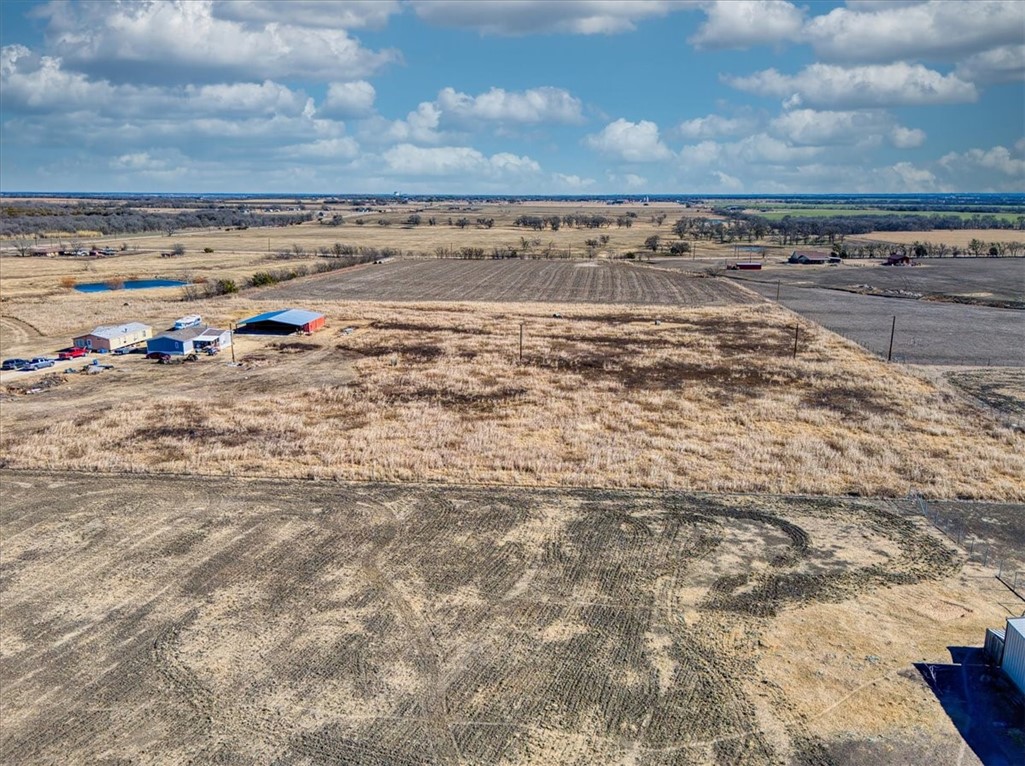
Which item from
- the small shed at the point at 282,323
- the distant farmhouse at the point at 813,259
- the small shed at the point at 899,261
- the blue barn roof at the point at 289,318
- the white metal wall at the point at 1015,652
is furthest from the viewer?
the distant farmhouse at the point at 813,259

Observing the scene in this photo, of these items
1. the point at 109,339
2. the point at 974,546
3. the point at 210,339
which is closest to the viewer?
the point at 974,546

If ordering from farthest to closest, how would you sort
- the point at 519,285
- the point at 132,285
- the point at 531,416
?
the point at 132,285 → the point at 519,285 → the point at 531,416

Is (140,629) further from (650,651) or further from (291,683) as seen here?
(650,651)

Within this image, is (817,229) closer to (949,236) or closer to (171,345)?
(949,236)

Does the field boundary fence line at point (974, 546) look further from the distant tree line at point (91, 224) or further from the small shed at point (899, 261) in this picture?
the distant tree line at point (91, 224)

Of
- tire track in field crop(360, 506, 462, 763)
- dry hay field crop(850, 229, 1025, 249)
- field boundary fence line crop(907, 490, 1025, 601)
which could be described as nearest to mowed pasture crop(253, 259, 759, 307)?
field boundary fence line crop(907, 490, 1025, 601)

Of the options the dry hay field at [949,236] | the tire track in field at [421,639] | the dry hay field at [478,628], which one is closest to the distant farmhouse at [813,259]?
the dry hay field at [949,236]

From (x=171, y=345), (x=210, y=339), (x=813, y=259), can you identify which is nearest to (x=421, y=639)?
(x=171, y=345)
